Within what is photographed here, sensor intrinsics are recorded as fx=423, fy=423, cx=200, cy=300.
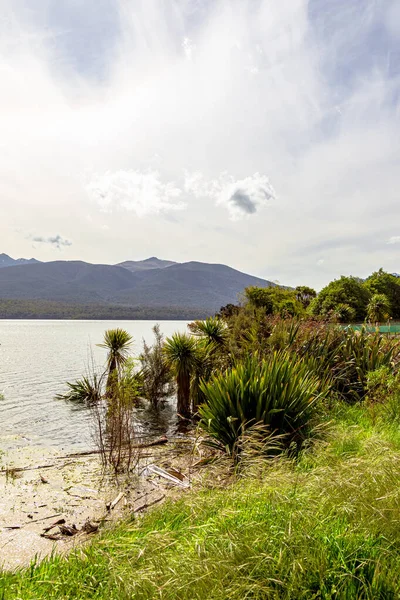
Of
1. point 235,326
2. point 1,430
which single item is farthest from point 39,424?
point 235,326

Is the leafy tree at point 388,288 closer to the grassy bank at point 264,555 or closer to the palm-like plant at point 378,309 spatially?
the palm-like plant at point 378,309

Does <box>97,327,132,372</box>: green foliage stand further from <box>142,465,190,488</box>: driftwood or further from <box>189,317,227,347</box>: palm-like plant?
<box>142,465,190,488</box>: driftwood

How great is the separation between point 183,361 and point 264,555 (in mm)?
11117

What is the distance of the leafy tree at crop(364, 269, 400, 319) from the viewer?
51688mm

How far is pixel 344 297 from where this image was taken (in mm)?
45750

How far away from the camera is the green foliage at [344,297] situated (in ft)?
150

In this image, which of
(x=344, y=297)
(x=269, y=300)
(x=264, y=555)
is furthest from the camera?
(x=344, y=297)

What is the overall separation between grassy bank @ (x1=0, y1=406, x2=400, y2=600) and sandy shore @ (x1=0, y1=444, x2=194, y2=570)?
5.26 ft

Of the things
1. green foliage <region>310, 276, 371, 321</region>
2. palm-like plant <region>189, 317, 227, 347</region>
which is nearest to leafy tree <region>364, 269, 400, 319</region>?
green foliage <region>310, 276, 371, 321</region>

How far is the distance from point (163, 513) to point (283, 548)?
Result: 2.27 m

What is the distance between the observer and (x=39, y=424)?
13211 millimetres

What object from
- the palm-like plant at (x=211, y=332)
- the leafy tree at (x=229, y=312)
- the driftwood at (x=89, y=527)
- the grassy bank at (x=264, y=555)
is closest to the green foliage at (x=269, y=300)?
the leafy tree at (x=229, y=312)

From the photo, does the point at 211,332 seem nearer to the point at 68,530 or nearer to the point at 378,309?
the point at 68,530

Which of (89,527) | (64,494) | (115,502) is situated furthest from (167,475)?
(89,527)
